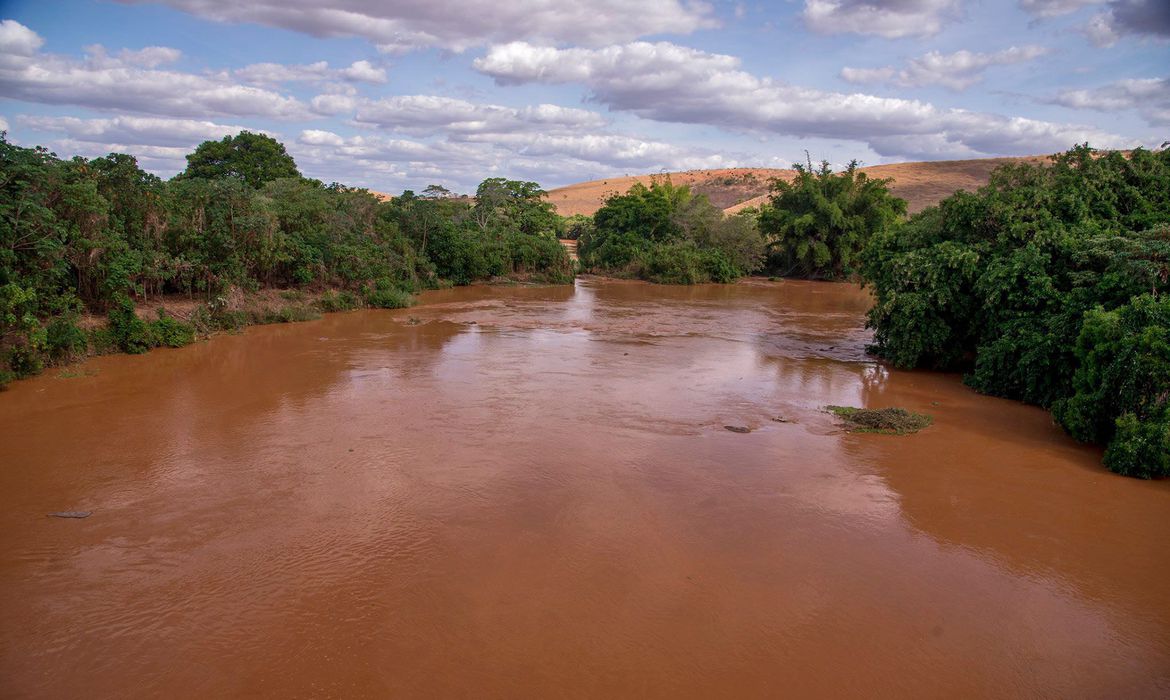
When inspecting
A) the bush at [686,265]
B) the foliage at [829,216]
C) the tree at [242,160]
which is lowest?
the bush at [686,265]

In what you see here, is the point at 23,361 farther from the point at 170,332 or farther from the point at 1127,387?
the point at 1127,387

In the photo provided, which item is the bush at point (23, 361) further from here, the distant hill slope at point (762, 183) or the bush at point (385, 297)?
the distant hill slope at point (762, 183)

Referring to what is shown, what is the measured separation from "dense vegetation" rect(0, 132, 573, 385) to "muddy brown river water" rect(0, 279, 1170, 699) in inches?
77.0

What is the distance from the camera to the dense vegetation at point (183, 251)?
41.5 feet

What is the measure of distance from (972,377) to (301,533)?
482 inches

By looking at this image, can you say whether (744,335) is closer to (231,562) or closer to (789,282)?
(231,562)

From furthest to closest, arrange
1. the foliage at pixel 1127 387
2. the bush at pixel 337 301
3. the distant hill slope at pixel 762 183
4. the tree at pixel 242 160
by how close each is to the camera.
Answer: the distant hill slope at pixel 762 183, the tree at pixel 242 160, the bush at pixel 337 301, the foliage at pixel 1127 387

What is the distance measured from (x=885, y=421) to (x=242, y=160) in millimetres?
34004

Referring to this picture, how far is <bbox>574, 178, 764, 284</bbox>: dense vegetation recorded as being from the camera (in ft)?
117

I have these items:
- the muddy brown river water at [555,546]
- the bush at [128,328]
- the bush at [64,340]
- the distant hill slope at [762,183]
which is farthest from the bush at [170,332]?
the distant hill slope at [762,183]

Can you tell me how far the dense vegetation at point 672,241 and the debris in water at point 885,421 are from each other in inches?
954

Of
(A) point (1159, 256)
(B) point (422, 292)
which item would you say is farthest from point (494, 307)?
(A) point (1159, 256)

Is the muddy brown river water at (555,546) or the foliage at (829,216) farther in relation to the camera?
the foliage at (829,216)

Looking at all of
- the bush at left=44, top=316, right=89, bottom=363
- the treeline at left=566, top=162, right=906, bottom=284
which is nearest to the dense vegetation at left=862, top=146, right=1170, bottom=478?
the bush at left=44, top=316, right=89, bottom=363
